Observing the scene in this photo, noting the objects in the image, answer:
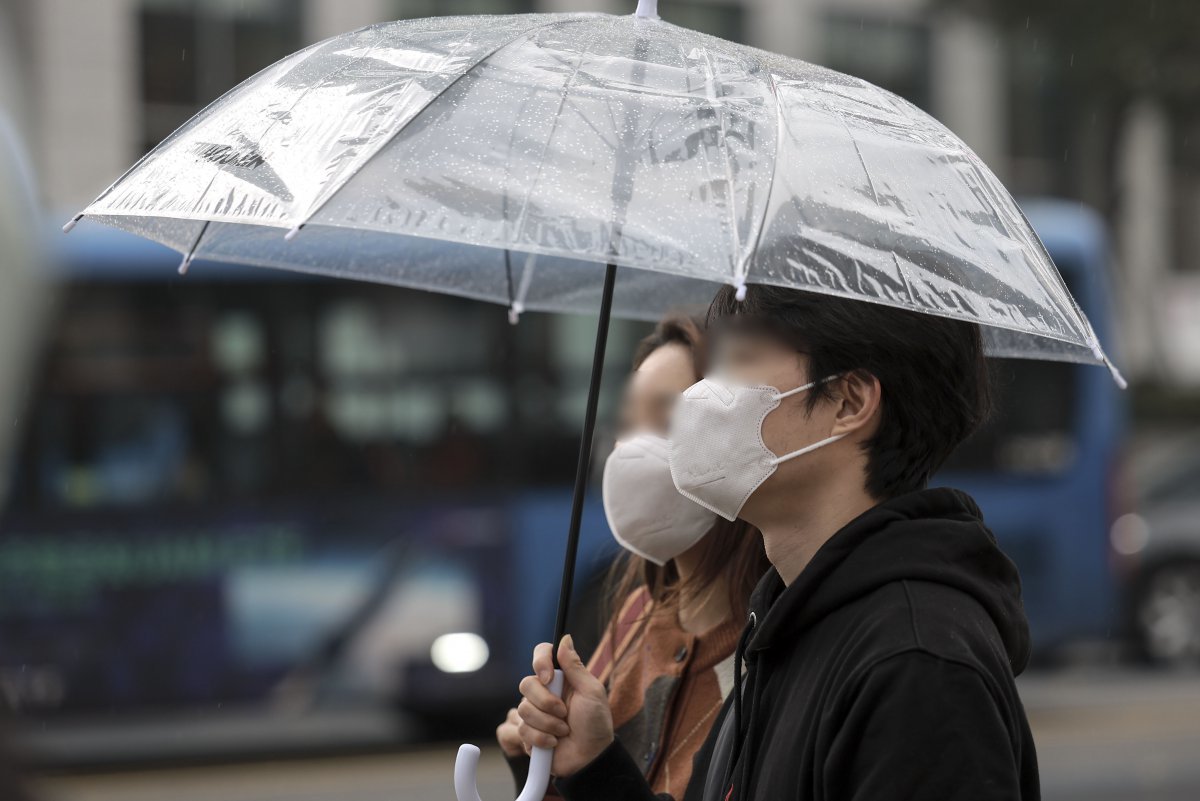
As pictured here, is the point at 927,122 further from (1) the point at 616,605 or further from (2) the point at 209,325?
(2) the point at 209,325

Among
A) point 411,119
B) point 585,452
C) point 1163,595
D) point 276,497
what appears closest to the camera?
point 411,119

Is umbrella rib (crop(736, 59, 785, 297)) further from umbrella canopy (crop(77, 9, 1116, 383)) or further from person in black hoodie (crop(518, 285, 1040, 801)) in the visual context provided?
person in black hoodie (crop(518, 285, 1040, 801))

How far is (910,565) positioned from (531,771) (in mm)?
689

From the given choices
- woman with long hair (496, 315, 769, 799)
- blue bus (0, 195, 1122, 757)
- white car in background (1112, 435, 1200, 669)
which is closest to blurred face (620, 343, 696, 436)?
woman with long hair (496, 315, 769, 799)

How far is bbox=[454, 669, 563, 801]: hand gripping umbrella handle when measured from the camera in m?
2.22

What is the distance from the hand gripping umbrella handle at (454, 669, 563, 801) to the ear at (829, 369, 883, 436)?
0.55 metres

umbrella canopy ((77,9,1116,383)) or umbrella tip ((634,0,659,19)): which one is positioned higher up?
umbrella tip ((634,0,659,19))

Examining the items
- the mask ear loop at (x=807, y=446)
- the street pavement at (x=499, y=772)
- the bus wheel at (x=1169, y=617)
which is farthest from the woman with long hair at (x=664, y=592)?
the bus wheel at (x=1169, y=617)

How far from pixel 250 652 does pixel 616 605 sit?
6.26 m

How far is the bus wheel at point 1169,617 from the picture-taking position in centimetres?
1227

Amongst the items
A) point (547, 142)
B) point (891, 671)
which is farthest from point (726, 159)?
point (891, 671)

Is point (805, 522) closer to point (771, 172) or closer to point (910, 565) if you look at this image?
point (910, 565)

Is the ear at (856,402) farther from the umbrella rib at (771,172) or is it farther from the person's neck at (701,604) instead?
the person's neck at (701,604)

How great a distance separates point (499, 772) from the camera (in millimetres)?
8430
